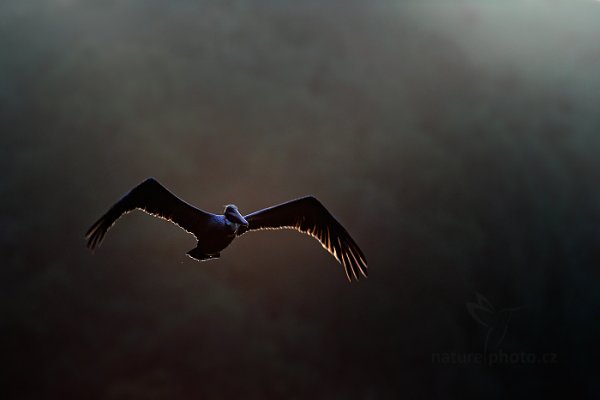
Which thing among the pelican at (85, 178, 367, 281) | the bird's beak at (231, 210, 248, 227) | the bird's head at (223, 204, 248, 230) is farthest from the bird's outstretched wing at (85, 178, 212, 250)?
the bird's beak at (231, 210, 248, 227)

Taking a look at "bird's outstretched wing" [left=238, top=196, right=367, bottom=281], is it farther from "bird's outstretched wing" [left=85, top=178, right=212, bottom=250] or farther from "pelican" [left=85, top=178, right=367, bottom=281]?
"bird's outstretched wing" [left=85, top=178, right=212, bottom=250]

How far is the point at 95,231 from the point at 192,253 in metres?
1.73

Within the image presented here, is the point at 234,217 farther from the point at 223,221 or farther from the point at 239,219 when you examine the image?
the point at 223,221

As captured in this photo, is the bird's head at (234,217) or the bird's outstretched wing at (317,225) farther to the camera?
the bird's outstretched wing at (317,225)

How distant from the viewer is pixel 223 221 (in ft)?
40.7

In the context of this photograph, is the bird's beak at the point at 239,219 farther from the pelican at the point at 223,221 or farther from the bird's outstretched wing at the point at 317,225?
the bird's outstretched wing at the point at 317,225

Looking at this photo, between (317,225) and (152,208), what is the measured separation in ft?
10.2

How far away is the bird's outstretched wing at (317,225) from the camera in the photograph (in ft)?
42.3

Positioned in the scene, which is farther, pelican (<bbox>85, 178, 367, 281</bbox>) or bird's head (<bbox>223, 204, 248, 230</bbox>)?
bird's head (<bbox>223, 204, 248, 230</bbox>)

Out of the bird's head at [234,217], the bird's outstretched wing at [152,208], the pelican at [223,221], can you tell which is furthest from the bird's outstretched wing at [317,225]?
the bird's outstretched wing at [152,208]

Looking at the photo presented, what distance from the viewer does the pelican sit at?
11.9m

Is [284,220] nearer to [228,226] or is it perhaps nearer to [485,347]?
[228,226]

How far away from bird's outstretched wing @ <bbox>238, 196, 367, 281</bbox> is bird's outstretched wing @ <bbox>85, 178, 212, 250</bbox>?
101 centimetres

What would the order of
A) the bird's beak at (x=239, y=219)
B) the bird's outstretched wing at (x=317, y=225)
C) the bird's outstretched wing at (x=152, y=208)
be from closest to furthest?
the bird's outstretched wing at (x=152, y=208), the bird's beak at (x=239, y=219), the bird's outstretched wing at (x=317, y=225)
